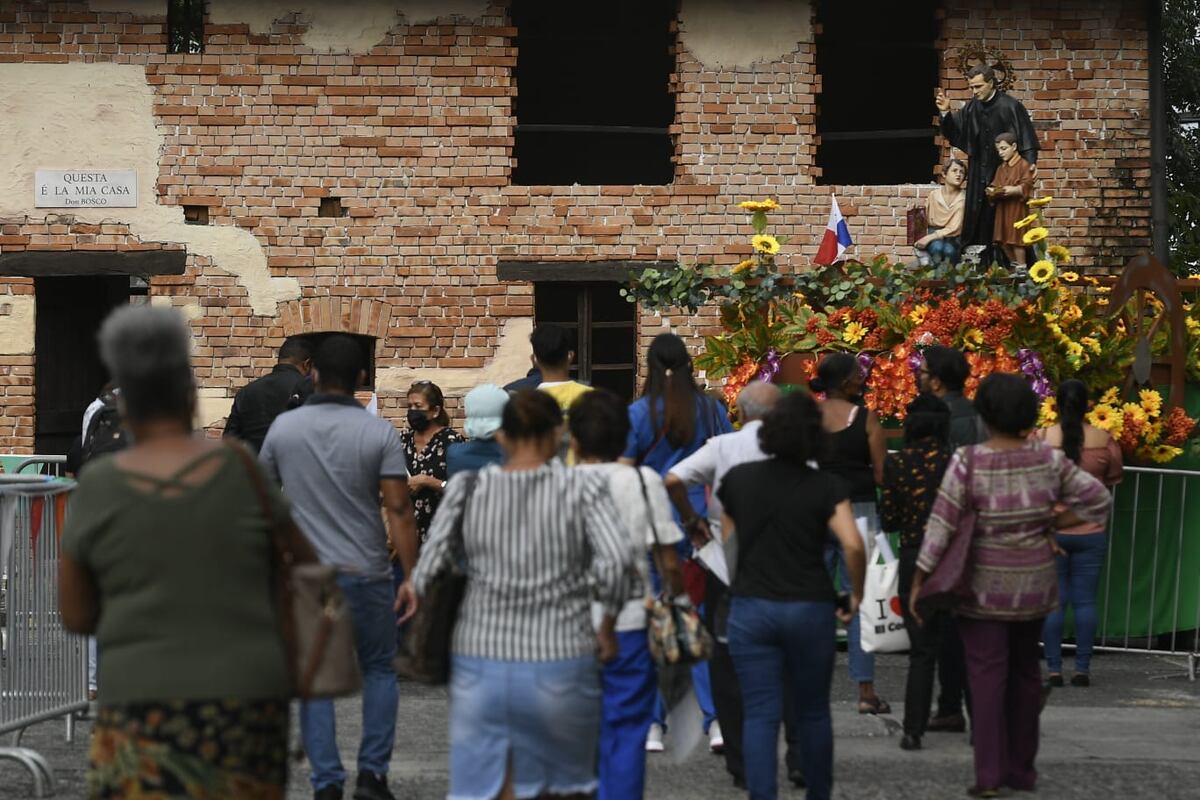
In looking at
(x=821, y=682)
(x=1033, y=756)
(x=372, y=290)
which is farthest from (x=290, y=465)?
(x=372, y=290)

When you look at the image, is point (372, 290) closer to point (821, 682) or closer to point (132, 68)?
point (132, 68)

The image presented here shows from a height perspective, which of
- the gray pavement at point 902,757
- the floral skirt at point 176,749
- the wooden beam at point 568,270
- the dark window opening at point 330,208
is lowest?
the gray pavement at point 902,757

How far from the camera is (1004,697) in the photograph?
296 inches

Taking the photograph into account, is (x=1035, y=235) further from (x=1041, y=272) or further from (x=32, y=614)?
(x=32, y=614)

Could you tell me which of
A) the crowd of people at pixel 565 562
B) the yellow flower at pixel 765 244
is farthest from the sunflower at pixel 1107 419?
the yellow flower at pixel 765 244

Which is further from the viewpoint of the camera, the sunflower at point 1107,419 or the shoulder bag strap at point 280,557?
the sunflower at point 1107,419

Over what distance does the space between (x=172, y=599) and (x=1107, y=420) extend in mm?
8466

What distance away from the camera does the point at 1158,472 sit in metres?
11.8

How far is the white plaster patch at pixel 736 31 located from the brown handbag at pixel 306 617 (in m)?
13.4

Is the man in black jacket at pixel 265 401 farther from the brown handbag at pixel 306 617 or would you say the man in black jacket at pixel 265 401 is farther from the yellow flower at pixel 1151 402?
the brown handbag at pixel 306 617

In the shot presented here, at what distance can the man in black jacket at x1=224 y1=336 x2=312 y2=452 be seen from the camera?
10320mm

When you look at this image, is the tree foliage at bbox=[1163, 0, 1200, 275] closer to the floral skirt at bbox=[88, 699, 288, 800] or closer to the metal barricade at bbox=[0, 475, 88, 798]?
the metal barricade at bbox=[0, 475, 88, 798]

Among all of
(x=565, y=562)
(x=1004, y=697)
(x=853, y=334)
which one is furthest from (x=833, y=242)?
(x=565, y=562)

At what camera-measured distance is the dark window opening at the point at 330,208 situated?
17156 millimetres
